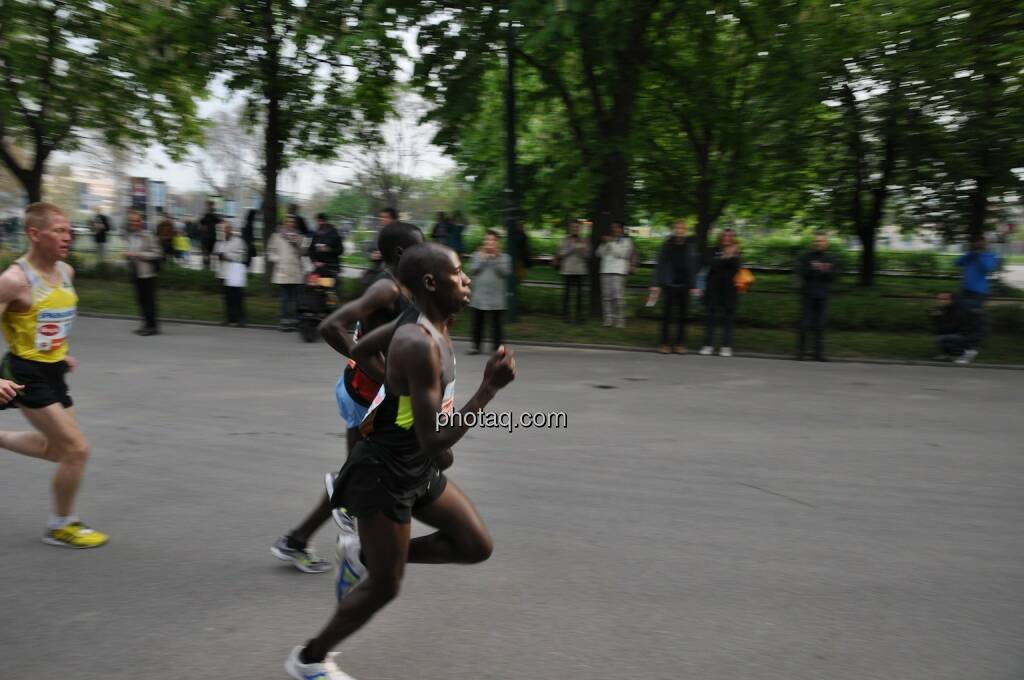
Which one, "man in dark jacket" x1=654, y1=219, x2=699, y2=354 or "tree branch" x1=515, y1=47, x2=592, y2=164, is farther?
"tree branch" x1=515, y1=47, x2=592, y2=164

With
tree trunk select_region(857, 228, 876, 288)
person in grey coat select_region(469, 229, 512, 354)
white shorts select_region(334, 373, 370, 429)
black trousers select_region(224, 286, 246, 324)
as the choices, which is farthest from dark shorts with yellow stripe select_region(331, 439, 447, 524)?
tree trunk select_region(857, 228, 876, 288)

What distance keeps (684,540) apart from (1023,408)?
6.60m

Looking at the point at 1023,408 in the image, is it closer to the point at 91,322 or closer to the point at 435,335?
the point at 435,335

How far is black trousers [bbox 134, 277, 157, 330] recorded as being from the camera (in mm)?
14225

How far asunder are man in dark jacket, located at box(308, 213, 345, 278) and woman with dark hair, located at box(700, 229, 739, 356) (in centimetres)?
553

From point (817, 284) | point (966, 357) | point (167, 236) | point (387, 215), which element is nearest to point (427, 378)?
point (387, 215)

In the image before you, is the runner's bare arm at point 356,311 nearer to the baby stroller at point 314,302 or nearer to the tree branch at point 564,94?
the baby stroller at point 314,302

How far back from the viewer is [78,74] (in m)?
20.0

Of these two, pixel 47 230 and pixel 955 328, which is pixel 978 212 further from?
pixel 47 230

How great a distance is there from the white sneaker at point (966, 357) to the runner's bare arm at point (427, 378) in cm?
1223

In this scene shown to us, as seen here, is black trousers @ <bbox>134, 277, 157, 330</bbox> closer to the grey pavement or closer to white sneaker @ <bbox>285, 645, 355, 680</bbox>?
the grey pavement

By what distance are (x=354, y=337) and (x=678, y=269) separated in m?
9.52

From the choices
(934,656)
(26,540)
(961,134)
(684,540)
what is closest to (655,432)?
(684,540)

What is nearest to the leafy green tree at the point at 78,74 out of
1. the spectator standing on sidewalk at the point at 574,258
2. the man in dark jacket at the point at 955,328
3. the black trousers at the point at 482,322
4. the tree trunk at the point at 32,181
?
the tree trunk at the point at 32,181
